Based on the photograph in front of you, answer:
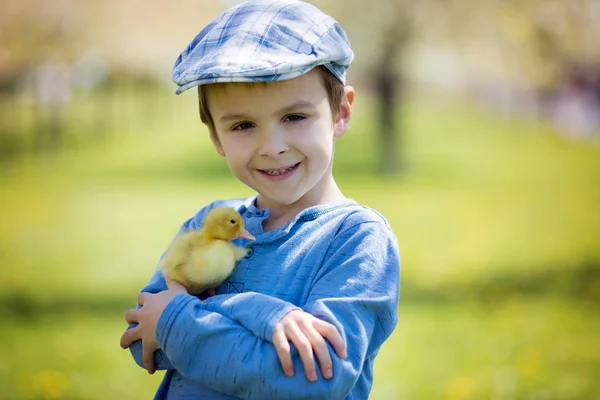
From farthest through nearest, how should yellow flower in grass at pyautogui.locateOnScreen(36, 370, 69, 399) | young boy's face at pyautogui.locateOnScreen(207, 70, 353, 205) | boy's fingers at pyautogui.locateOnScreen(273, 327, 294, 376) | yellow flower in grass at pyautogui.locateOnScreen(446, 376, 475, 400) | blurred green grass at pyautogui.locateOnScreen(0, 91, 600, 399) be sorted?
blurred green grass at pyautogui.locateOnScreen(0, 91, 600, 399) < yellow flower in grass at pyautogui.locateOnScreen(36, 370, 69, 399) < yellow flower in grass at pyautogui.locateOnScreen(446, 376, 475, 400) < young boy's face at pyautogui.locateOnScreen(207, 70, 353, 205) < boy's fingers at pyautogui.locateOnScreen(273, 327, 294, 376)

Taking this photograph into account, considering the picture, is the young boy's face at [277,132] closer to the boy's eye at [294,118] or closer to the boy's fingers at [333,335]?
the boy's eye at [294,118]

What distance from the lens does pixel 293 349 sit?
1.53 meters

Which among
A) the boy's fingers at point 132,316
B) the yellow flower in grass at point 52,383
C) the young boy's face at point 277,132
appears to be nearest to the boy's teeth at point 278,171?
the young boy's face at point 277,132

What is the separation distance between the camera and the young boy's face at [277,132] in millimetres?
1738

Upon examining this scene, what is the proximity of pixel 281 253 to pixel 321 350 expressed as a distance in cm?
35

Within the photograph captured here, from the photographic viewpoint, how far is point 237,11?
181cm

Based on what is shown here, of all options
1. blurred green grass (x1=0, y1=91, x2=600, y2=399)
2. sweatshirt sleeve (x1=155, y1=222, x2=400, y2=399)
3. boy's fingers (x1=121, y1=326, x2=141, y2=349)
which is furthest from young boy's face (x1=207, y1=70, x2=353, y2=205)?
blurred green grass (x1=0, y1=91, x2=600, y2=399)

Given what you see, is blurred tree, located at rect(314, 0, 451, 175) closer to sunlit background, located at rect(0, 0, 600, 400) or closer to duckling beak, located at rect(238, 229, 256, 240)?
sunlit background, located at rect(0, 0, 600, 400)

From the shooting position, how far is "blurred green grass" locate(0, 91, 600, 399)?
4605 mm

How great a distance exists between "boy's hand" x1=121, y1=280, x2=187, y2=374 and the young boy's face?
0.37 meters

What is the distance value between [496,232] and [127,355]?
152 inches

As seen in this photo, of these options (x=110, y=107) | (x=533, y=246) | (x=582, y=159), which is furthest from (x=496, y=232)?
(x=110, y=107)

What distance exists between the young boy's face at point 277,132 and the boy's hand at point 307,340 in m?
0.41

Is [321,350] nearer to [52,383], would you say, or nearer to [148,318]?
[148,318]
